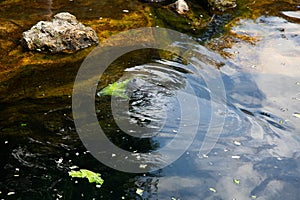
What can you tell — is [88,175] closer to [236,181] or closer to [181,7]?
[236,181]

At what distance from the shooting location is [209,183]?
16.6 feet

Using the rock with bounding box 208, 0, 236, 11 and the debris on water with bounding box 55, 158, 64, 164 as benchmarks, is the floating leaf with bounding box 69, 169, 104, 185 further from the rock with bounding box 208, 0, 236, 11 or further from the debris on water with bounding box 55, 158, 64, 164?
the rock with bounding box 208, 0, 236, 11

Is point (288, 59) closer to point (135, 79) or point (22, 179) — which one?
point (135, 79)

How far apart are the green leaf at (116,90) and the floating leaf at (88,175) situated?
6.43 ft

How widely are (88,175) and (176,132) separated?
1.64 metres

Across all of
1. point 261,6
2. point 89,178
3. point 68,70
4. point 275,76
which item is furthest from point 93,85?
point 261,6

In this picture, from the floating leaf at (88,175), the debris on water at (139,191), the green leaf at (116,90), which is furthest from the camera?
the green leaf at (116,90)

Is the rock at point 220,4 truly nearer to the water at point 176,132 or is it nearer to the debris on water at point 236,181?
the water at point 176,132

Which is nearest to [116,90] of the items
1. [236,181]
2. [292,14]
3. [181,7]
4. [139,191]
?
[139,191]

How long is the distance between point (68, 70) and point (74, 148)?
242cm

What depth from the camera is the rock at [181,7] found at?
1041cm

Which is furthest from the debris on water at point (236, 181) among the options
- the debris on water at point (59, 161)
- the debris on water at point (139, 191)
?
the debris on water at point (59, 161)

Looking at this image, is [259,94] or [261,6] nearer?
[259,94]

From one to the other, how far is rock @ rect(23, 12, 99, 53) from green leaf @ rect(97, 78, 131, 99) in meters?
1.86
